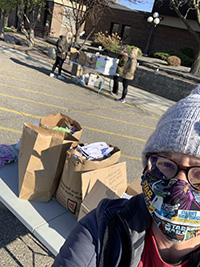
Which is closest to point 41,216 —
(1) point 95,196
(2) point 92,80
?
(1) point 95,196

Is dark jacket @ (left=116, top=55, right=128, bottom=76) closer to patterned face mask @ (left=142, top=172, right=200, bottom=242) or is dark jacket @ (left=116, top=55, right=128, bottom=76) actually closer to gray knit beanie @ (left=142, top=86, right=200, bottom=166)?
gray knit beanie @ (left=142, top=86, right=200, bottom=166)

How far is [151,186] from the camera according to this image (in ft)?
4.07

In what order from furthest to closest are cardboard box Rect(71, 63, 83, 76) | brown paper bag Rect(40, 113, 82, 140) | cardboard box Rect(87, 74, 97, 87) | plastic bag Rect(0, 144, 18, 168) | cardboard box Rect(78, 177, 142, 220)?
cardboard box Rect(71, 63, 83, 76) → cardboard box Rect(87, 74, 97, 87) → brown paper bag Rect(40, 113, 82, 140) → plastic bag Rect(0, 144, 18, 168) → cardboard box Rect(78, 177, 142, 220)

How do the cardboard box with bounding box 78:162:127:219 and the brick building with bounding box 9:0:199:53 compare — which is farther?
the brick building with bounding box 9:0:199:53

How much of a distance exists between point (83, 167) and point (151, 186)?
3.12 feet

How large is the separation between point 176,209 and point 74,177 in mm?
1130

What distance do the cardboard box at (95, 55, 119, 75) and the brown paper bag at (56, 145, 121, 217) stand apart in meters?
7.57

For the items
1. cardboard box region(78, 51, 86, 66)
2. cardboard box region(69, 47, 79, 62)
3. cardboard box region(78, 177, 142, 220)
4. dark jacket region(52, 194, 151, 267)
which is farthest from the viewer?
cardboard box region(69, 47, 79, 62)

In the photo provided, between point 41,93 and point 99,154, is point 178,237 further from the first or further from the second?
point 41,93

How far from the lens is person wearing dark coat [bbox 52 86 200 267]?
43.7 inches

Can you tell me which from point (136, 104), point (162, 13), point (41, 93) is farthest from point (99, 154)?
point (162, 13)

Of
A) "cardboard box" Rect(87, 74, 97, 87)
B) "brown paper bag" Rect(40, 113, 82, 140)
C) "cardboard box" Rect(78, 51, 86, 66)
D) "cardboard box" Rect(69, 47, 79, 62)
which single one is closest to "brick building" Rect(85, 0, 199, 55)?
"cardboard box" Rect(69, 47, 79, 62)

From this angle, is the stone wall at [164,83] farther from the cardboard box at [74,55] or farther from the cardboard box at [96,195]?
the cardboard box at [96,195]

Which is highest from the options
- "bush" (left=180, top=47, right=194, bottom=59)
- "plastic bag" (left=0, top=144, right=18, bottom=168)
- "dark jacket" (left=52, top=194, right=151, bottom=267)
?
"bush" (left=180, top=47, right=194, bottom=59)
